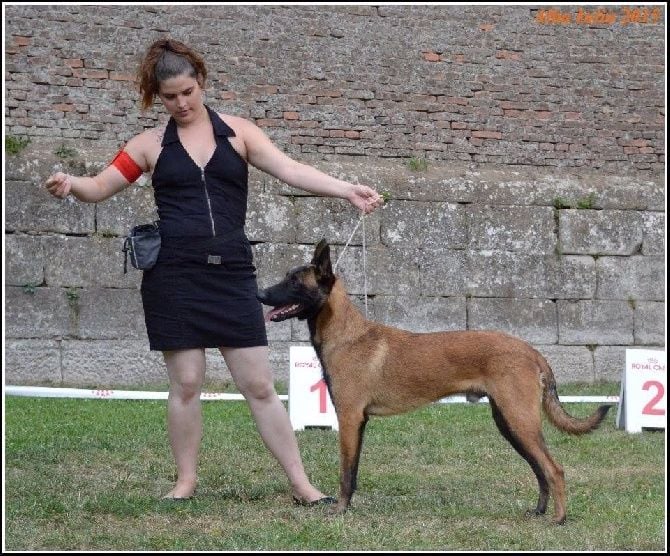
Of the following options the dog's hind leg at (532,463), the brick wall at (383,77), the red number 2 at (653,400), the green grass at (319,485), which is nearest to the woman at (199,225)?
the green grass at (319,485)

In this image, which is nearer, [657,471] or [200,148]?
[200,148]

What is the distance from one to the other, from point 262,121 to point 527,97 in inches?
122

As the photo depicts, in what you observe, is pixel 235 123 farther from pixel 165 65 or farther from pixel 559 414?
pixel 559 414

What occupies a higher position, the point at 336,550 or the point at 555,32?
the point at 555,32

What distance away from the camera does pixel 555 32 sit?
1215 centimetres

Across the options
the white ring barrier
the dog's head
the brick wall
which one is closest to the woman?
the dog's head

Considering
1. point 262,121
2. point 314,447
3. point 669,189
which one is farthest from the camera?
point 669,189

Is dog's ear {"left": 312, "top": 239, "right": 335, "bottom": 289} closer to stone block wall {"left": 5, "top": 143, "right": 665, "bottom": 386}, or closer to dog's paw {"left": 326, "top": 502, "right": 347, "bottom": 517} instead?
dog's paw {"left": 326, "top": 502, "right": 347, "bottom": 517}

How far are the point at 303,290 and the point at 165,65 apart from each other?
1.32m

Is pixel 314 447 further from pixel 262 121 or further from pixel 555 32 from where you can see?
pixel 555 32

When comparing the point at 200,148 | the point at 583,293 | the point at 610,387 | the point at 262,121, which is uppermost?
the point at 262,121

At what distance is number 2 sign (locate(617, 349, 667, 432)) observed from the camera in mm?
8867

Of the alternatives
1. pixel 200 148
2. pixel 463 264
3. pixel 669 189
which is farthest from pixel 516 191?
pixel 200 148

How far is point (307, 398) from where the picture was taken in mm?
8555
